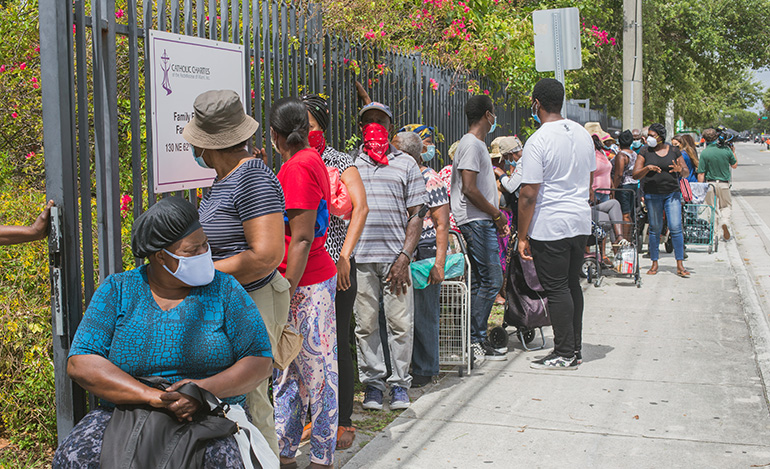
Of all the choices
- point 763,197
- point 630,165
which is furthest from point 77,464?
point 763,197

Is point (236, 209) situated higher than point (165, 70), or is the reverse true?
point (165, 70)

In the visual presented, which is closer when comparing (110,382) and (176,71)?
(110,382)

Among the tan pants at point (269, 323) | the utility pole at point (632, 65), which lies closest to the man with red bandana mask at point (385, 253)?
the tan pants at point (269, 323)

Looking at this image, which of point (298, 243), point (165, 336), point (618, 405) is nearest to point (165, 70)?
point (298, 243)

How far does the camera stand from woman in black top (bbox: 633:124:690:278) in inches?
392

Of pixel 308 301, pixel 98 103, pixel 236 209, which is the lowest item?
pixel 308 301

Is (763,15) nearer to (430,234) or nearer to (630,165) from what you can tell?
(630,165)

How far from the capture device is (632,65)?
17.4 m

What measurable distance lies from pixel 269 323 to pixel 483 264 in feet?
10.1

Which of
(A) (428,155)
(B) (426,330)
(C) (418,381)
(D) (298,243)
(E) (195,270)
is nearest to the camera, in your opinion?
(E) (195,270)

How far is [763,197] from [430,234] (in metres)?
21.5

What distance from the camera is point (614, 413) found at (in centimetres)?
507

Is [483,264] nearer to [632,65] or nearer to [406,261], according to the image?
[406,261]

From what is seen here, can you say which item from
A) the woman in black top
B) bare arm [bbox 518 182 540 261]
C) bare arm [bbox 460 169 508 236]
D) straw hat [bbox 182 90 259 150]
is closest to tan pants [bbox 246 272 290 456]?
straw hat [bbox 182 90 259 150]
